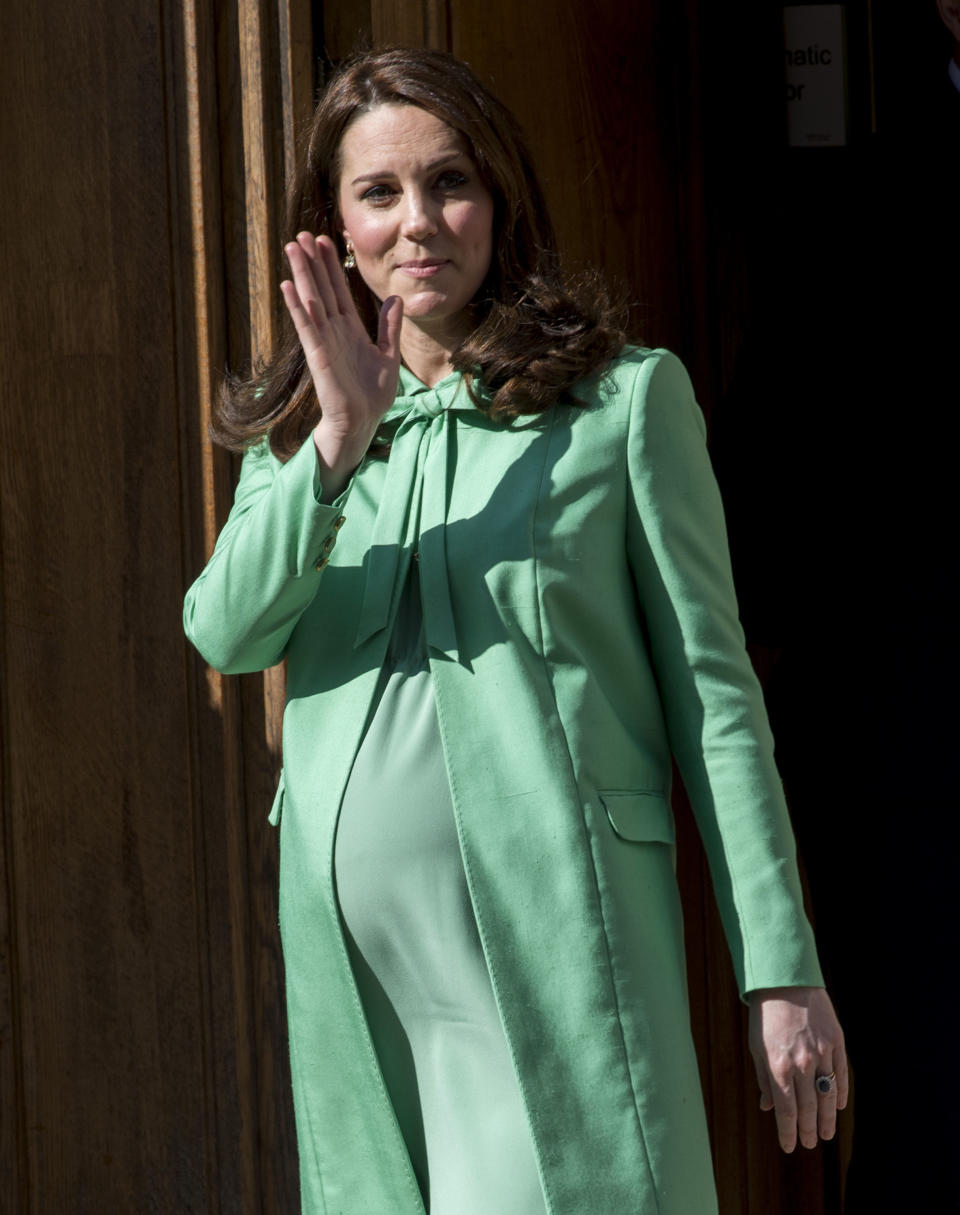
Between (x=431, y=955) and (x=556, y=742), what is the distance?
0.29 metres

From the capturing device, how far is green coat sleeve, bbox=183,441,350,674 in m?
2.30

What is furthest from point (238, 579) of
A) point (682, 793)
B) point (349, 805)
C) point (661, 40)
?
point (661, 40)

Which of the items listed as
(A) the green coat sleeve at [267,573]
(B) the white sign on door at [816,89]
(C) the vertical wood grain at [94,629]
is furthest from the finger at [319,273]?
(B) the white sign on door at [816,89]

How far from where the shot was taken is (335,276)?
7.58 feet

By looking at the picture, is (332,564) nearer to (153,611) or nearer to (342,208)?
(342,208)

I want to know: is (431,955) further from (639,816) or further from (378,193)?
(378,193)

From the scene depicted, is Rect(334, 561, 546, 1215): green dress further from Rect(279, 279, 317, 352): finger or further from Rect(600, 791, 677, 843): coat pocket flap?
Rect(279, 279, 317, 352): finger

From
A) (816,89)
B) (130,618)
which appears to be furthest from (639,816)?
(816,89)

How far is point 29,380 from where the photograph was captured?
302 cm

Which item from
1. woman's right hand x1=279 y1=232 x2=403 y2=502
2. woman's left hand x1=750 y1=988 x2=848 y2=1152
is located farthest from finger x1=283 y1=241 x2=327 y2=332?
woman's left hand x1=750 y1=988 x2=848 y2=1152

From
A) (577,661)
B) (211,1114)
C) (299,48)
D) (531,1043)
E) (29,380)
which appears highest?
(299,48)

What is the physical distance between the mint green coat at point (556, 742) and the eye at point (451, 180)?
261 mm

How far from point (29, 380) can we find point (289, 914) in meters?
1.06

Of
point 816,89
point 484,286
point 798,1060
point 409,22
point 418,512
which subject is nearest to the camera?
point 798,1060
